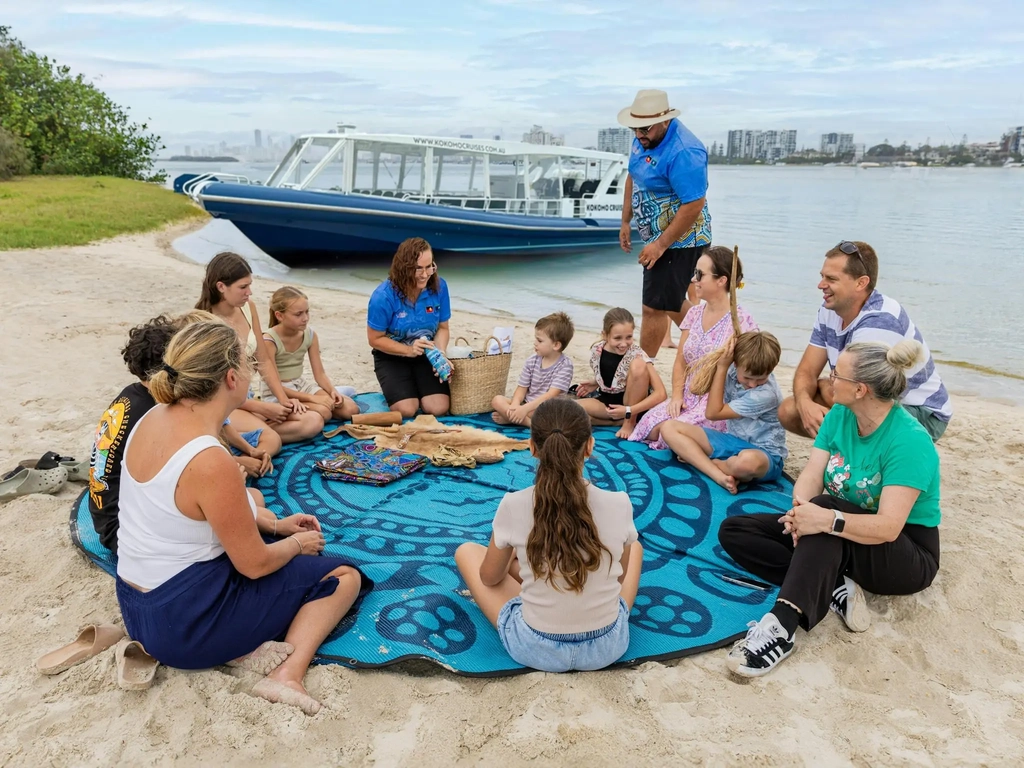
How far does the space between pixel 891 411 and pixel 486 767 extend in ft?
5.79

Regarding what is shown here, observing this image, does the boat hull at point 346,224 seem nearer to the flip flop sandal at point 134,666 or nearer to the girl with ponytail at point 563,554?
the flip flop sandal at point 134,666

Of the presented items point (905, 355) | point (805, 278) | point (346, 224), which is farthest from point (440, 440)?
point (805, 278)

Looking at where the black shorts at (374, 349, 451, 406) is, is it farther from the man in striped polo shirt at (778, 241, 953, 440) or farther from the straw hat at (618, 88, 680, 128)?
the man in striped polo shirt at (778, 241, 953, 440)

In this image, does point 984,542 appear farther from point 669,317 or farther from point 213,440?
point 213,440

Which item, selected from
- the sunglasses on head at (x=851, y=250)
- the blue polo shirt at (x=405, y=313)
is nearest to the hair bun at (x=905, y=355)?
the sunglasses on head at (x=851, y=250)

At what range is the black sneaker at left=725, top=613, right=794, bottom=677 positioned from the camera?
2.41 meters

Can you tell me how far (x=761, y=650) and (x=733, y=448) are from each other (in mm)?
1613

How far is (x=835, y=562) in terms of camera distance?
2.59m

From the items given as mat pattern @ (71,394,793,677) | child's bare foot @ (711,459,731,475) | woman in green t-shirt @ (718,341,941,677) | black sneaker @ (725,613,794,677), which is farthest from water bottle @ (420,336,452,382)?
black sneaker @ (725,613,794,677)

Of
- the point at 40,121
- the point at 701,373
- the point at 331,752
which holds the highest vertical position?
the point at 40,121

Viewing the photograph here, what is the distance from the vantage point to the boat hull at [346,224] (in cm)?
1185

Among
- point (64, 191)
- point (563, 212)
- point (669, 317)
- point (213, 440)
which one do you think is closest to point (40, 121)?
point (64, 191)

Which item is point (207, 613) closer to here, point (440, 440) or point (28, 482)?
point (28, 482)

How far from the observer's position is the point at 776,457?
393 centimetres
